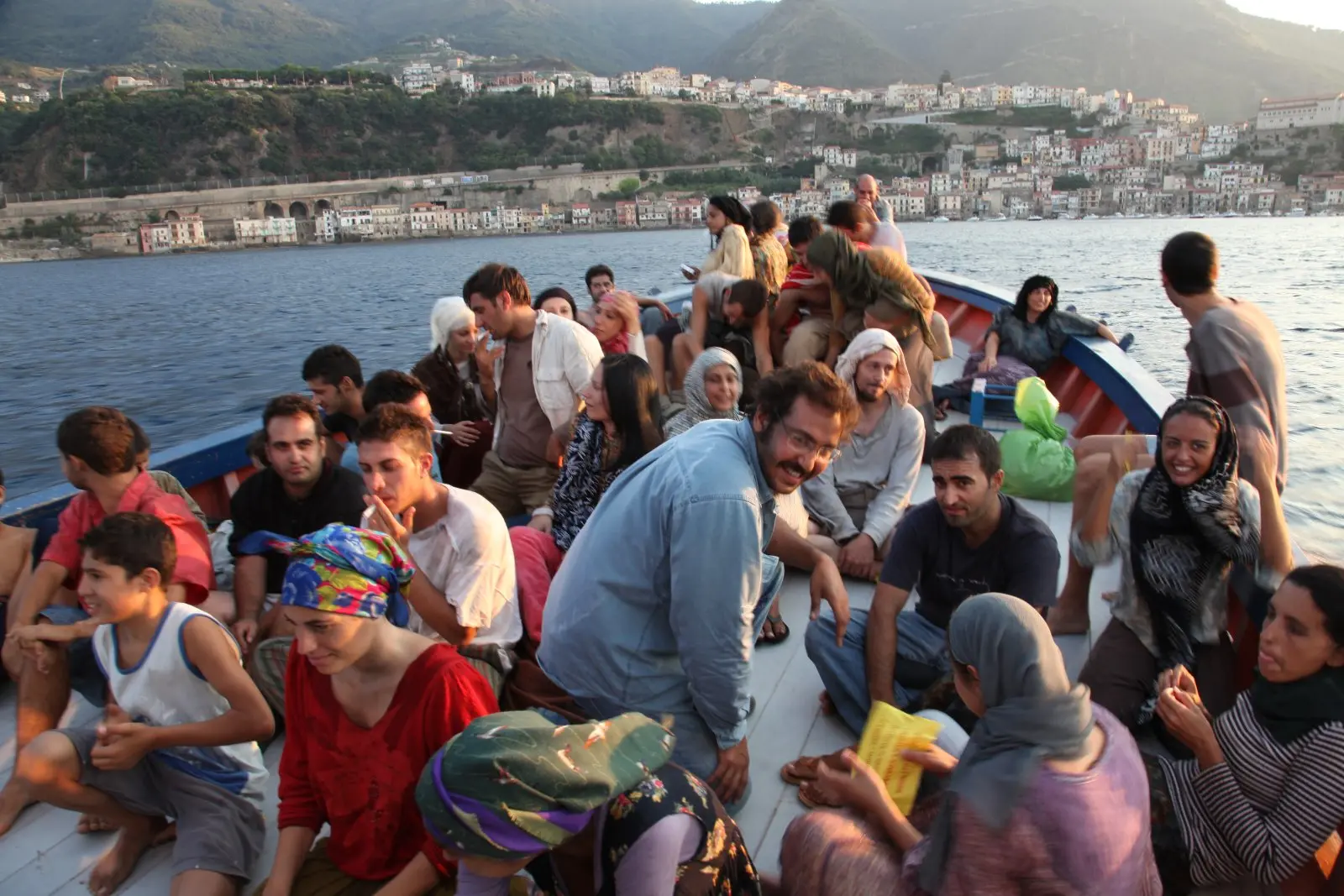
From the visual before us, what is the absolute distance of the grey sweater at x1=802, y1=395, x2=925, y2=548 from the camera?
3514 millimetres

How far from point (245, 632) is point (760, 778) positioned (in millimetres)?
1633

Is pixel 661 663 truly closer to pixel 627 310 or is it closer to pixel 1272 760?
pixel 1272 760

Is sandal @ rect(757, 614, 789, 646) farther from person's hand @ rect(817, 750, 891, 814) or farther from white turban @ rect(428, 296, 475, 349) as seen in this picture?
white turban @ rect(428, 296, 475, 349)

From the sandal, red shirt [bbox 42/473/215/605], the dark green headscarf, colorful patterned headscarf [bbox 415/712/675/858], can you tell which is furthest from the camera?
the dark green headscarf

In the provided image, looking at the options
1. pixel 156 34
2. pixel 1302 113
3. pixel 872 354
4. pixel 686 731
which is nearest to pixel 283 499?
pixel 686 731

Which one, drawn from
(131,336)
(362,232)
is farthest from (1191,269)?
(362,232)

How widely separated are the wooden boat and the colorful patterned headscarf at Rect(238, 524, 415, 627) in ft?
3.41

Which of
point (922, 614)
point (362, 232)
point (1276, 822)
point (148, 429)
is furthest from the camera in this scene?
point (362, 232)

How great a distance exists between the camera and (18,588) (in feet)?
9.84

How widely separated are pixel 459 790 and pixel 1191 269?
261 centimetres

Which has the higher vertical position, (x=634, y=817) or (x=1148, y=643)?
(x=634, y=817)

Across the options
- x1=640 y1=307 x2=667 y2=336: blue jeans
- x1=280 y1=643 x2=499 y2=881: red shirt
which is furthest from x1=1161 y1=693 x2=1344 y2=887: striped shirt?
x1=640 y1=307 x2=667 y2=336: blue jeans

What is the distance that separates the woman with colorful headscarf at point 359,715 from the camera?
166cm

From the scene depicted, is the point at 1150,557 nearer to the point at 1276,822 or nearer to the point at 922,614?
the point at 922,614
